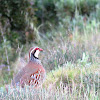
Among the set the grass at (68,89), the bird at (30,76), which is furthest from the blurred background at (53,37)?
the bird at (30,76)

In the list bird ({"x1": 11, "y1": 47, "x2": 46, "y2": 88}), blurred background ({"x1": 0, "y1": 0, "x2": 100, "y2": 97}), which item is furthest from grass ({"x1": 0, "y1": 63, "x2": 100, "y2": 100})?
bird ({"x1": 11, "y1": 47, "x2": 46, "y2": 88})

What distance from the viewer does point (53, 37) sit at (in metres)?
9.34

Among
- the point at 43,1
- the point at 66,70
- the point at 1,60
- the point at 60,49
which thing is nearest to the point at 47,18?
the point at 43,1

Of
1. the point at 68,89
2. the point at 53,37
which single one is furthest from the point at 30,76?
the point at 53,37

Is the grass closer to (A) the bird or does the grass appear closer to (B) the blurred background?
(B) the blurred background

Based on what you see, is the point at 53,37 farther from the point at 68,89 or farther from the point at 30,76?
the point at 68,89

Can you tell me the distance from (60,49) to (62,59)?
67 centimetres

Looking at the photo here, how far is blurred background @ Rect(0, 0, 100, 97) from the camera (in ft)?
19.6

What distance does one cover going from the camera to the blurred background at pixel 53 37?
597cm

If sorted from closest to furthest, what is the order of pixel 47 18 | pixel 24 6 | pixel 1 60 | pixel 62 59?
pixel 62 59, pixel 1 60, pixel 24 6, pixel 47 18

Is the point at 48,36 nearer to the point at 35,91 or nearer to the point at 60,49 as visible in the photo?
the point at 60,49

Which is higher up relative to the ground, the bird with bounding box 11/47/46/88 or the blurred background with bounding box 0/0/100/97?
the blurred background with bounding box 0/0/100/97

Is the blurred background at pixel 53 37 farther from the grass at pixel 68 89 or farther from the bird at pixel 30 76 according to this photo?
the bird at pixel 30 76

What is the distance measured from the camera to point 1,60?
345 inches
